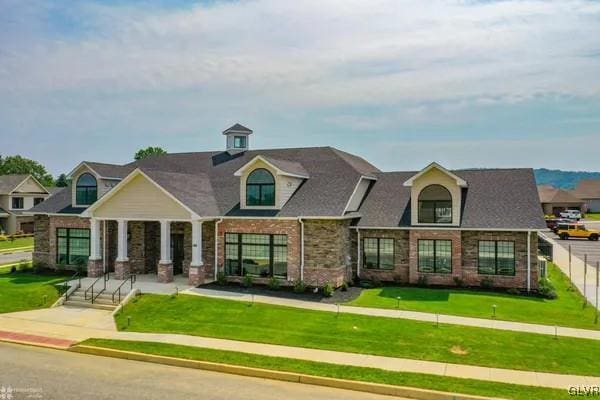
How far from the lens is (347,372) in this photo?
13.4 meters

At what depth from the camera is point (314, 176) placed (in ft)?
91.6

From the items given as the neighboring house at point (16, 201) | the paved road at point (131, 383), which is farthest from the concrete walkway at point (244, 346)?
the neighboring house at point (16, 201)

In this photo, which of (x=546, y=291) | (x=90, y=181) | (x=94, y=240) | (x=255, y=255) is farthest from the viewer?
(x=90, y=181)

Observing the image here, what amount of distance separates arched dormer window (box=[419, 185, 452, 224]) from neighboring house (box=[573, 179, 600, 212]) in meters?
76.3

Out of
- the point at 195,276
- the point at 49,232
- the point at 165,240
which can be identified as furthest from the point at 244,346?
the point at 49,232

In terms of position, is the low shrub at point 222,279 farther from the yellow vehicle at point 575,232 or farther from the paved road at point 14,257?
the yellow vehicle at point 575,232

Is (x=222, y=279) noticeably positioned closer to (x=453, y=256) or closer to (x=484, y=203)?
(x=453, y=256)

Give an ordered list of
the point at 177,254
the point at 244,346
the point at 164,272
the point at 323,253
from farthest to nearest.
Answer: the point at 177,254
the point at 164,272
the point at 323,253
the point at 244,346

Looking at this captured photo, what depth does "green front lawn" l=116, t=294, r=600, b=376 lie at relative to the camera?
14461mm

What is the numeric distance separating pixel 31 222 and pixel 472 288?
5897 cm

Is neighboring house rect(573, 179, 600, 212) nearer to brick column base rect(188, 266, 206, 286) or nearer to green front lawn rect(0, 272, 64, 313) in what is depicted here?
brick column base rect(188, 266, 206, 286)

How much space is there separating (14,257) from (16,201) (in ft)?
82.0

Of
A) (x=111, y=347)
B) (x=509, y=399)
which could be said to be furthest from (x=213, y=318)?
(x=509, y=399)

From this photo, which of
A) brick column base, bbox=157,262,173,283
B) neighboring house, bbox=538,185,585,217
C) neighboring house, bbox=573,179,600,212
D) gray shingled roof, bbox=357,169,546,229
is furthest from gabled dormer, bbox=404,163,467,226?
neighboring house, bbox=573,179,600,212
